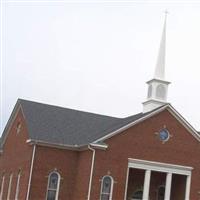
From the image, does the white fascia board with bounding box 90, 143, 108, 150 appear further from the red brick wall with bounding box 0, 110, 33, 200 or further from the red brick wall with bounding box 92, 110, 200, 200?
the red brick wall with bounding box 0, 110, 33, 200

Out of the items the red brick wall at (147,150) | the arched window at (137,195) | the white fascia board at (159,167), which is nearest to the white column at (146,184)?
the white fascia board at (159,167)

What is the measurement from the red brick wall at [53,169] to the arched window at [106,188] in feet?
9.93

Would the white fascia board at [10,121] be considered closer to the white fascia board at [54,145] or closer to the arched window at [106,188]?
the white fascia board at [54,145]

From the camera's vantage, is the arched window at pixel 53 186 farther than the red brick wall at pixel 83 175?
Yes

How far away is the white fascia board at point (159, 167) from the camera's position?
4012 cm

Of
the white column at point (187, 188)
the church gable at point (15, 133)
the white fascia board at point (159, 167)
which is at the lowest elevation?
the white column at point (187, 188)

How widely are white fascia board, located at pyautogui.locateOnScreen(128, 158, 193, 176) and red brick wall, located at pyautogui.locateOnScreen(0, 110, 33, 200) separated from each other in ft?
24.8

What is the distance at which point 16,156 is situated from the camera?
147 feet

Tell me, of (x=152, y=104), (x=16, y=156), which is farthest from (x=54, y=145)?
(x=152, y=104)

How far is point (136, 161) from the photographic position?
132 ft

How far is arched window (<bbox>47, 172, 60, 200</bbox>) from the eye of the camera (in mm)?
40469

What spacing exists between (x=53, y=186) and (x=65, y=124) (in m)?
5.97

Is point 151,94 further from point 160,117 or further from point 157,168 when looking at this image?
point 157,168

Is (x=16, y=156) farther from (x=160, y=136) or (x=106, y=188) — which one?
(x=160, y=136)
